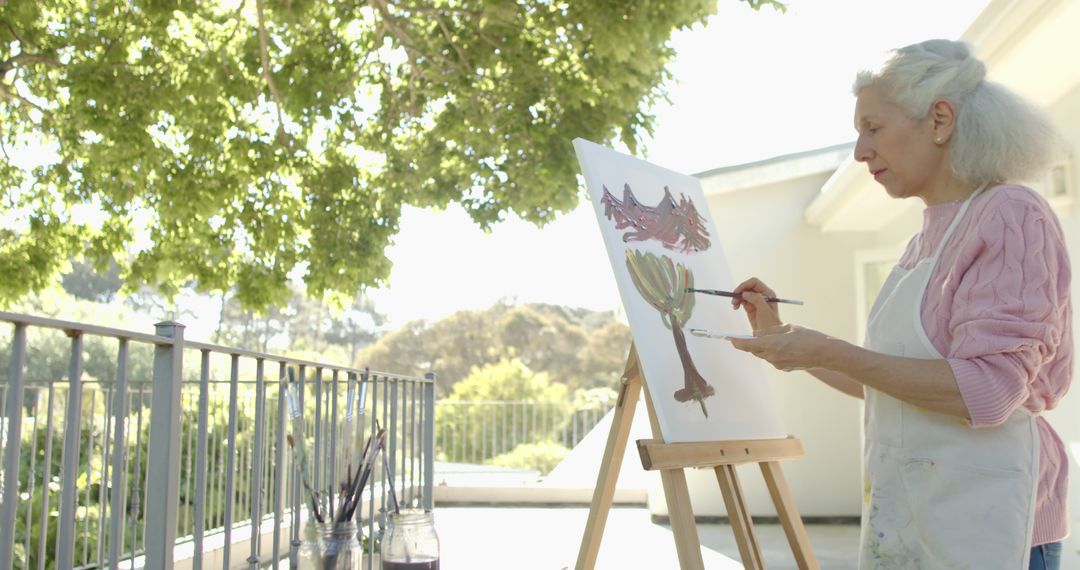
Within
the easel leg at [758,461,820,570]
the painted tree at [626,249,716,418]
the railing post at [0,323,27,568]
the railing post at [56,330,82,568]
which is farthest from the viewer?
the easel leg at [758,461,820,570]

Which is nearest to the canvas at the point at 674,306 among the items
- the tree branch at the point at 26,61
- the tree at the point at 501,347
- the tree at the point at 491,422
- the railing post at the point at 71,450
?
the railing post at the point at 71,450

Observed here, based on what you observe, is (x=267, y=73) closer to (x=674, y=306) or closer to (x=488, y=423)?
(x=674, y=306)

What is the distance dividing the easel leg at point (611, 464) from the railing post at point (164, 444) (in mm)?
1211

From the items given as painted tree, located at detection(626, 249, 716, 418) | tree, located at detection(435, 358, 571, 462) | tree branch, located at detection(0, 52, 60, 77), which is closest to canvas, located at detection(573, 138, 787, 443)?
painted tree, located at detection(626, 249, 716, 418)

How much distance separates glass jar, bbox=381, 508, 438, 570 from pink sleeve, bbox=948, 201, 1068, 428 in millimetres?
856

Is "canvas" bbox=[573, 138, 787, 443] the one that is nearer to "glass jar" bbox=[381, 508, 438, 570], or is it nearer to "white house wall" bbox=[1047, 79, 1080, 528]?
"glass jar" bbox=[381, 508, 438, 570]

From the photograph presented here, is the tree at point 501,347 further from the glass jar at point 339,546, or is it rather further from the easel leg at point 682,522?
the glass jar at point 339,546

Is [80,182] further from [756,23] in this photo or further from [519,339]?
[519,339]

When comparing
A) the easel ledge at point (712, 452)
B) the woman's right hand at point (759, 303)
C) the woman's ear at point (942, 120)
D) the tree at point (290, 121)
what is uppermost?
the tree at point (290, 121)

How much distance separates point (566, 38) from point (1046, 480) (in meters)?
4.89

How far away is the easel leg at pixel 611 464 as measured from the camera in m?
2.52

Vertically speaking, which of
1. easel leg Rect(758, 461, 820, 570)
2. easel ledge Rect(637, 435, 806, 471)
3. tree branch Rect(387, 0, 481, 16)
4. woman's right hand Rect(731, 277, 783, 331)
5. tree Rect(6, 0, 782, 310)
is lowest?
easel leg Rect(758, 461, 820, 570)

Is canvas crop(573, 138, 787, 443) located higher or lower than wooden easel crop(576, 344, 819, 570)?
higher

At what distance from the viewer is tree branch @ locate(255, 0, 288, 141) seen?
602 centimetres
